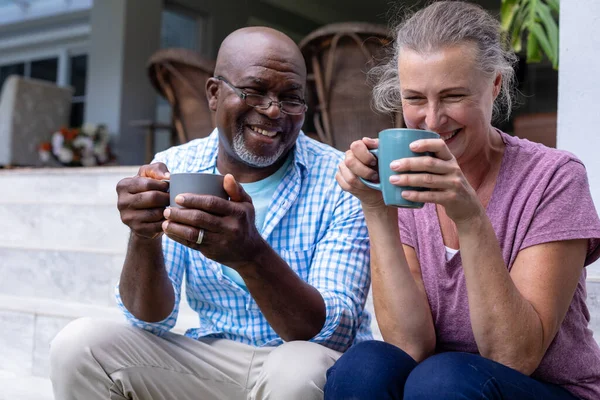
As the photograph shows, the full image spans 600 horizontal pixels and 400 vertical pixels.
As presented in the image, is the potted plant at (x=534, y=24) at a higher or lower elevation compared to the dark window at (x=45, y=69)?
lower

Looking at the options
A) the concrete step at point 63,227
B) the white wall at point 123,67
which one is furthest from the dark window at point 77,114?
the concrete step at point 63,227

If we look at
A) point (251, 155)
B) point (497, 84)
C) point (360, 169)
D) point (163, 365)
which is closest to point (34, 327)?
point (163, 365)

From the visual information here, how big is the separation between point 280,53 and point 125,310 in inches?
29.4

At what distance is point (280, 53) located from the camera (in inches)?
70.4

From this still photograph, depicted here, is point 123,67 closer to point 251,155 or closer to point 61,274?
point 61,274

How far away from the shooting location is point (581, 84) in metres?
2.09

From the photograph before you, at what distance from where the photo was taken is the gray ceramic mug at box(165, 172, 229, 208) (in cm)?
126

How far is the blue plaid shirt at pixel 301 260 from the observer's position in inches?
63.1

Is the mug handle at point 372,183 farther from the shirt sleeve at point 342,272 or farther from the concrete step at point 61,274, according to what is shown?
the concrete step at point 61,274

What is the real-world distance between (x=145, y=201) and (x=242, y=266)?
0.23 meters

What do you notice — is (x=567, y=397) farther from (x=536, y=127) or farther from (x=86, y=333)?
(x=536, y=127)

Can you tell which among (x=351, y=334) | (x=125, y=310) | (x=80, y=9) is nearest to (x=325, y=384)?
(x=351, y=334)

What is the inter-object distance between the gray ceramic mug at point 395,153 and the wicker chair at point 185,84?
3238 mm

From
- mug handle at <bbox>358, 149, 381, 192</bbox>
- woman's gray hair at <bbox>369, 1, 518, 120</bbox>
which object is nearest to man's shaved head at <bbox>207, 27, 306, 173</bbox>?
woman's gray hair at <bbox>369, 1, 518, 120</bbox>
